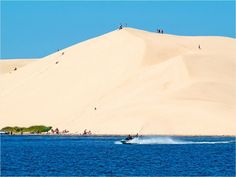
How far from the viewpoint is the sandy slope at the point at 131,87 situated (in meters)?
125

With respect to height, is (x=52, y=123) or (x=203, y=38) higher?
(x=203, y=38)

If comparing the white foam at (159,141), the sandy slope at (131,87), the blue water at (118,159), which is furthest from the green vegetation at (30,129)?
the blue water at (118,159)

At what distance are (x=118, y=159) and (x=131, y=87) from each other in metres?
67.2

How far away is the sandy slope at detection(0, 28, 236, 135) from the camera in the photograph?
125250 millimetres

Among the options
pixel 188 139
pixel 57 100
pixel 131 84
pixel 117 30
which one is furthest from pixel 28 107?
pixel 188 139

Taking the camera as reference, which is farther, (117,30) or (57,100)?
(117,30)

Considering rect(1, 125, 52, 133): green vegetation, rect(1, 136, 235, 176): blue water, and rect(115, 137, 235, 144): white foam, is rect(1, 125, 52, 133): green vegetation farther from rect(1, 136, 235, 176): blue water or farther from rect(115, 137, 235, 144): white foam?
rect(1, 136, 235, 176): blue water

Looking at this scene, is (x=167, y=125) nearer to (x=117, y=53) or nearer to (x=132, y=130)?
(x=132, y=130)

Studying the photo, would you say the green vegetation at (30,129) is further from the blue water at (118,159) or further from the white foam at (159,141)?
the blue water at (118,159)

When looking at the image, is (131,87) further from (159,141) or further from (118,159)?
(118,159)

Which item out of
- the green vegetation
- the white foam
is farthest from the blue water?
the green vegetation

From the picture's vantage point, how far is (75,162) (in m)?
71.9

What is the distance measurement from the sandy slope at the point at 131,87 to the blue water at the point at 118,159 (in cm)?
1745

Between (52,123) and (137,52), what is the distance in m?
24.2
